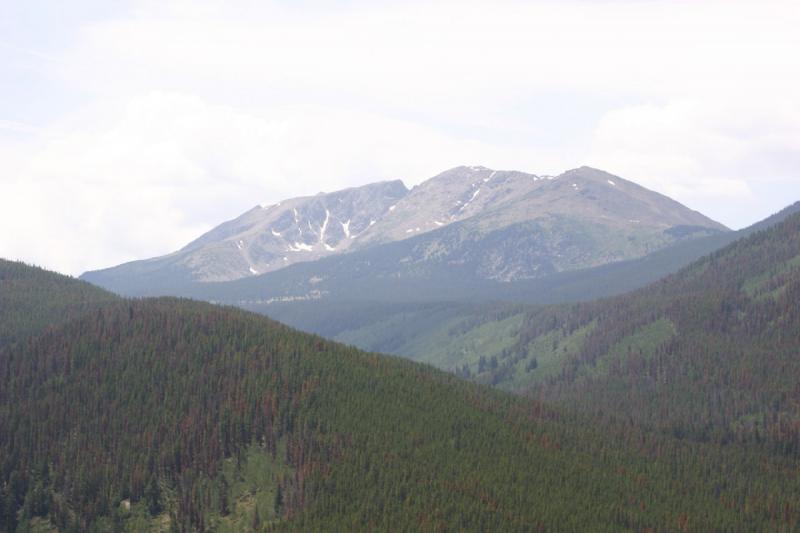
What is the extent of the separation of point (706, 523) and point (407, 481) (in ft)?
169

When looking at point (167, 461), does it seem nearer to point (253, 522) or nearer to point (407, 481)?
point (253, 522)

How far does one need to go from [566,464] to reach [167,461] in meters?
74.2

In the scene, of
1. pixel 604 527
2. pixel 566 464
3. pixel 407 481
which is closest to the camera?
pixel 604 527

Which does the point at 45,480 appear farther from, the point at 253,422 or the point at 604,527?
the point at 604,527

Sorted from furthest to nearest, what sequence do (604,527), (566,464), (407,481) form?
(566,464) < (407,481) < (604,527)

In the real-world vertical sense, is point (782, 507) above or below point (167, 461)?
below

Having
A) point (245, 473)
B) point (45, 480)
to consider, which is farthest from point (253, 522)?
point (45, 480)

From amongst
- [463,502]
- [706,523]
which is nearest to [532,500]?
[463,502]

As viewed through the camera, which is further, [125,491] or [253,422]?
[253,422]

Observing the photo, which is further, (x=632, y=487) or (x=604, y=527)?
(x=632, y=487)

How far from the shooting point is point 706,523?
176 metres

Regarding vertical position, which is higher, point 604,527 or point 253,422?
point 253,422

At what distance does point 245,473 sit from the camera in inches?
7288

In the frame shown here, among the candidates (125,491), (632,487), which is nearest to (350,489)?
(125,491)
